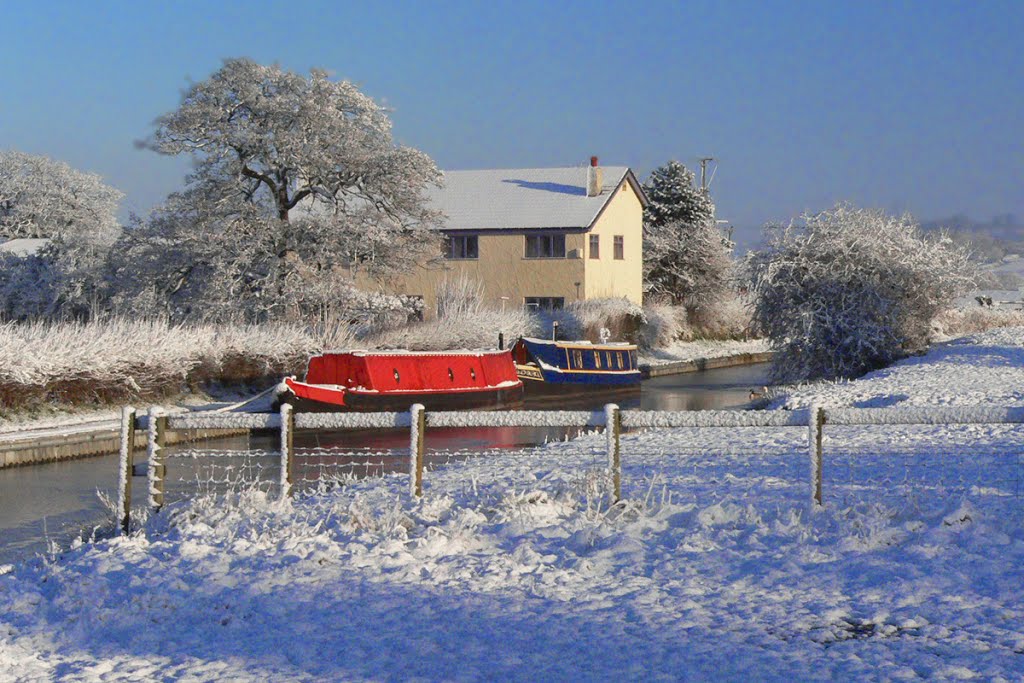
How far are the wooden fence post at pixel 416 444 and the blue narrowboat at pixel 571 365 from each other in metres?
26.1

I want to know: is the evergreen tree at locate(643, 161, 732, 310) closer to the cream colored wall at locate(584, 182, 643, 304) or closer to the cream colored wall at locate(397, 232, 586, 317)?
the cream colored wall at locate(584, 182, 643, 304)

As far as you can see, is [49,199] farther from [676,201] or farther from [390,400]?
[390,400]

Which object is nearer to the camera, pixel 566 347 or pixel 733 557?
pixel 733 557

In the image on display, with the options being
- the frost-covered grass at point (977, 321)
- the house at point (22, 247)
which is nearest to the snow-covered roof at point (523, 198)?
the frost-covered grass at point (977, 321)

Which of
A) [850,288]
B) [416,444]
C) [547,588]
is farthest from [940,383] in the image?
[547,588]

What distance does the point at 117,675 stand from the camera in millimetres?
6051

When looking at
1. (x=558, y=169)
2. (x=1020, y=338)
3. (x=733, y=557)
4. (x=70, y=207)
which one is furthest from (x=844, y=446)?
(x=70, y=207)

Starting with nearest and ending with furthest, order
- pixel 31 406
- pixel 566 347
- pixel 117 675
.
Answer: pixel 117 675 < pixel 31 406 < pixel 566 347

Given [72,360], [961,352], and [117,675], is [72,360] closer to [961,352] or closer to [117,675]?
[117,675]

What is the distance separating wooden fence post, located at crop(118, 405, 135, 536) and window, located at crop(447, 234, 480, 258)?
132 feet

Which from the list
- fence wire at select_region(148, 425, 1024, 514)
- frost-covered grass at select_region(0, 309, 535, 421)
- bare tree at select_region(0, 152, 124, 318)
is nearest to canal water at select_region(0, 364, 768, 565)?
fence wire at select_region(148, 425, 1024, 514)

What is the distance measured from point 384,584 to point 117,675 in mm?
1893

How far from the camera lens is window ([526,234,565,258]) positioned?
48.8 metres

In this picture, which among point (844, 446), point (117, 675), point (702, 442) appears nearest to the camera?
point (117, 675)
